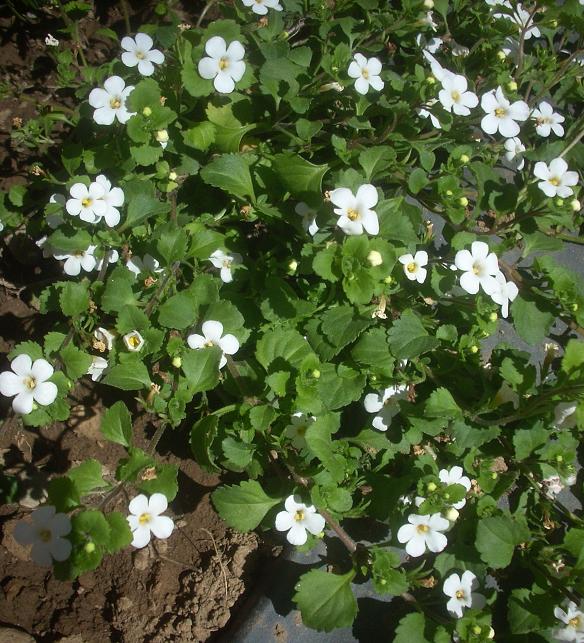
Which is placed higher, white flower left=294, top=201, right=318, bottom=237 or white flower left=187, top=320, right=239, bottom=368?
white flower left=294, top=201, right=318, bottom=237

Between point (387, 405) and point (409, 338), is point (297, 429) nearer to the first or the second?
point (387, 405)

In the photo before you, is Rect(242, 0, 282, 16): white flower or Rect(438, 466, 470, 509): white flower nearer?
Rect(438, 466, 470, 509): white flower

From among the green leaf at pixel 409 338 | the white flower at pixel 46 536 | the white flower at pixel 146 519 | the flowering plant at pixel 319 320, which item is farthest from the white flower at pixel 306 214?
the white flower at pixel 46 536

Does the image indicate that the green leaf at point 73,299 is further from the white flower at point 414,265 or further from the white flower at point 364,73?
the white flower at point 364,73

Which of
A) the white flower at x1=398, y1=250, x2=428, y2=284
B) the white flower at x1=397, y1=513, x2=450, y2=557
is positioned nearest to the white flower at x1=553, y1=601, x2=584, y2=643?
the white flower at x1=397, y1=513, x2=450, y2=557

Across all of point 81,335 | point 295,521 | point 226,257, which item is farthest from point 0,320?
point 295,521

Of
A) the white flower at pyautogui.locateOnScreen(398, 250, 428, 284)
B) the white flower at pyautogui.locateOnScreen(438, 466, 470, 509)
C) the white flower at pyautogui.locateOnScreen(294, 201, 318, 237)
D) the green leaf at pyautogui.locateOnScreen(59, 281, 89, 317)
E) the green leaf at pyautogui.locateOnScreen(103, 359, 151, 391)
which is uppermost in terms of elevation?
the white flower at pyautogui.locateOnScreen(294, 201, 318, 237)

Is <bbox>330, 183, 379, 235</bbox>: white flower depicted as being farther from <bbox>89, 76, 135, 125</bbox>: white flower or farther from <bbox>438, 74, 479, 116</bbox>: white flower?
<bbox>89, 76, 135, 125</bbox>: white flower
